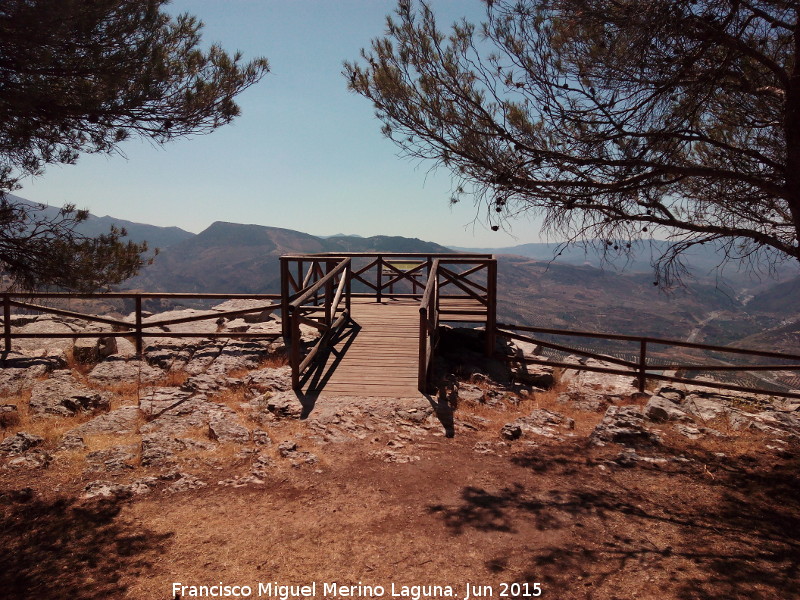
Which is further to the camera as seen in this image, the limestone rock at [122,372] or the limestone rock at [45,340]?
the limestone rock at [45,340]

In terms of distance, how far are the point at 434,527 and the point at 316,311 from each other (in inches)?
235

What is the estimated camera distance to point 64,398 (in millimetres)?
7043

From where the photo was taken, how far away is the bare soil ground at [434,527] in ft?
11.6

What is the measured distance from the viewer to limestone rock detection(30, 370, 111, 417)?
680 centimetres

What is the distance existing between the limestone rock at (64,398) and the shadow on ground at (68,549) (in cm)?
225

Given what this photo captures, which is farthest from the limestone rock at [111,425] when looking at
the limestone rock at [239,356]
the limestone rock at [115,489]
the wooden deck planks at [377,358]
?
the wooden deck planks at [377,358]

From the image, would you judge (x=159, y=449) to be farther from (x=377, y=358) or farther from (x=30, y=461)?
(x=377, y=358)

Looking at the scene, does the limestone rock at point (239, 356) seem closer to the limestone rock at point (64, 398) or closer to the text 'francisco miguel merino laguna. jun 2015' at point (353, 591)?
the limestone rock at point (64, 398)

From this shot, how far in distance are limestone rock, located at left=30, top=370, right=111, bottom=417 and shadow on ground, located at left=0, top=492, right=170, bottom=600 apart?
225 cm

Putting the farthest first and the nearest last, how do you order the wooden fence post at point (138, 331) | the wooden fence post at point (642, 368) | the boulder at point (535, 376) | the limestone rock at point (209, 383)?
1. the wooden fence post at point (138, 331)
2. the boulder at point (535, 376)
3. the wooden fence post at point (642, 368)
4. the limestone rock at point (209, 383)

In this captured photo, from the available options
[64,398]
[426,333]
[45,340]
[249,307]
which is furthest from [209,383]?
[45,340]

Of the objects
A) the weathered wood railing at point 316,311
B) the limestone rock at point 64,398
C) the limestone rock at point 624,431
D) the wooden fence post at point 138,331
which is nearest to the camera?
the limestone rock at point 624,431

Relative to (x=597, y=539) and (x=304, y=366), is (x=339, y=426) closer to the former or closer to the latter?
(x=304, y=366)

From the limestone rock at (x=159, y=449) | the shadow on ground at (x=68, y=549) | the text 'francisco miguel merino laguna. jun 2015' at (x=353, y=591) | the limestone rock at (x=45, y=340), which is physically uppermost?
the limestone rock at (x=45, y=340)
